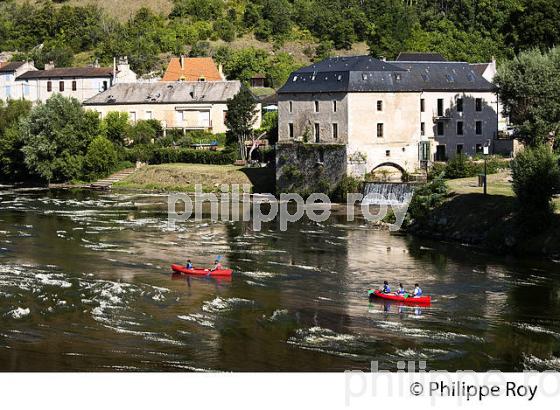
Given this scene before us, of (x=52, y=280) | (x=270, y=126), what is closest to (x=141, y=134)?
(x=270, y=126)

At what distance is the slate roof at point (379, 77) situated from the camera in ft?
246

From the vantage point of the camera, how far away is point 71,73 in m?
110

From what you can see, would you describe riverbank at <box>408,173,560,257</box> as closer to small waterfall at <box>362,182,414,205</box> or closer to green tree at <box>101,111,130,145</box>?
small waterfall at <box>362,182,414,205</box>

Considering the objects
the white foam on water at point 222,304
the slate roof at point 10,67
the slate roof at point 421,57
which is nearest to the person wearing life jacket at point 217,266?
the white foam on water at point 222,304

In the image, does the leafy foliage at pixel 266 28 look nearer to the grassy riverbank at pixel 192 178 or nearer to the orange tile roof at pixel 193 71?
the orange tile roof at pixel 193 71

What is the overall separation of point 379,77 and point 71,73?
46942 mm

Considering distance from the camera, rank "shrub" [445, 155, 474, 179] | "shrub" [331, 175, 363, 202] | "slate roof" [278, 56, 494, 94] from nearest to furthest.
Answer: "shrub" [445, 155, 474, 179], "shrub" [331, 175, 363, 202], "slate roof" [278, 56, 494, 94]

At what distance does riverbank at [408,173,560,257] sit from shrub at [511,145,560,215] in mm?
919

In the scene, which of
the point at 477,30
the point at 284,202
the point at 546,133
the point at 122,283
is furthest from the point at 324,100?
the point at 477,30

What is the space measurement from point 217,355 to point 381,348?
578cm

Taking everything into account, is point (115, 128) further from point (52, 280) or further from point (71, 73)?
point (52, 280)

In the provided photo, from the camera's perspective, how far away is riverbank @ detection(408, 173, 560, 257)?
172ft

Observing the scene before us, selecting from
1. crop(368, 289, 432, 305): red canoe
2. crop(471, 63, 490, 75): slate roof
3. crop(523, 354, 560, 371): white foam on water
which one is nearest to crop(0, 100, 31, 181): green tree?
crop(471, 63, 490, 75): slate roof

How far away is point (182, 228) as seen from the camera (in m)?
61.3
